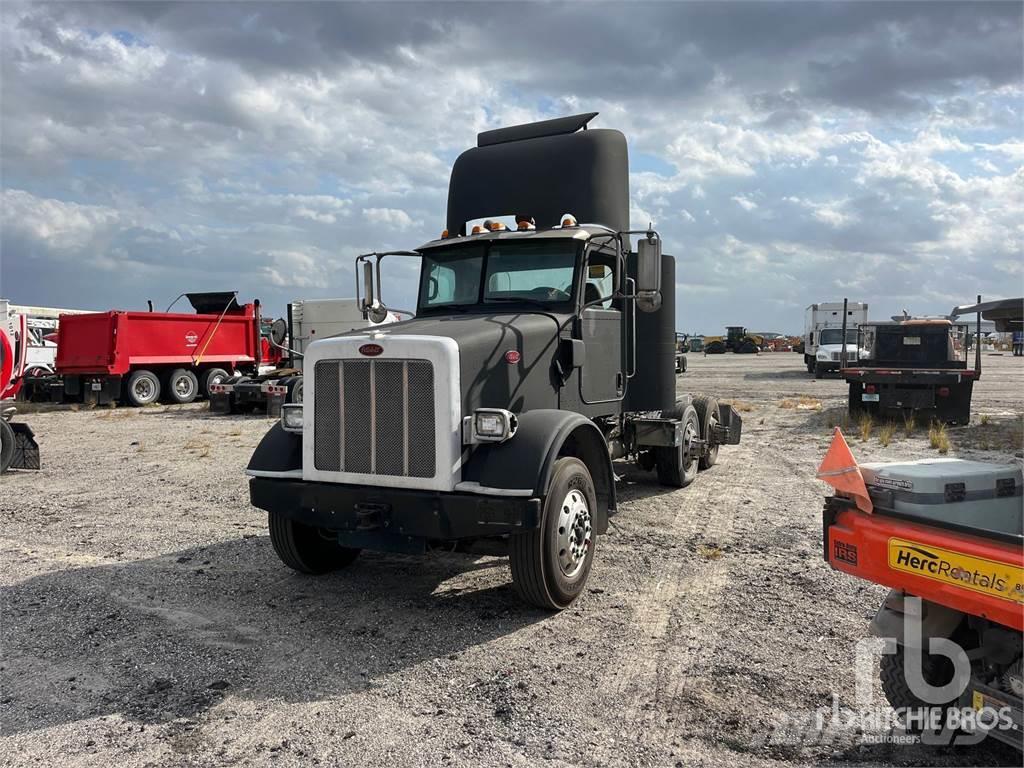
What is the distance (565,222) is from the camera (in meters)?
6.35

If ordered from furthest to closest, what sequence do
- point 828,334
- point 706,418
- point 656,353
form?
point 828,334
point 706,418
point 656,353

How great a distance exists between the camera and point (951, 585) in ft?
9.14

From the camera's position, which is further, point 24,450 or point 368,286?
point 24,450

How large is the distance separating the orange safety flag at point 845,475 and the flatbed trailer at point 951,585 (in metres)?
0.06

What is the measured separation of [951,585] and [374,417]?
10.5 ft

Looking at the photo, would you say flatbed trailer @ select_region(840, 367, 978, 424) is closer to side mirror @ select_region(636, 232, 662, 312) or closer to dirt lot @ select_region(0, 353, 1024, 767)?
dirt lot @ select_region(0, 353, 1024, 767)

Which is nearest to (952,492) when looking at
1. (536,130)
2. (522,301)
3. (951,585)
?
(951,585)

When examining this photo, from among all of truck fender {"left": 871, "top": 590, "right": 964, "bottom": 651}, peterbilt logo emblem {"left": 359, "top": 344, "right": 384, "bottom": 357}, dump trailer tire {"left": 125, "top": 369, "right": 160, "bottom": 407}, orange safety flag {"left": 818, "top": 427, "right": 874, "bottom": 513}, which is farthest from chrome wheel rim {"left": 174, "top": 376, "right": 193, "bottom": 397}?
truck fender {"left": 871, "top": 590, "right": 964, "bottom": 651}

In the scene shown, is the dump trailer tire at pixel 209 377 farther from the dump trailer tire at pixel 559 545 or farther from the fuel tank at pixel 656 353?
the dump trailer tire at pixel 559 545

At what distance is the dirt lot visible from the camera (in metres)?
3.33

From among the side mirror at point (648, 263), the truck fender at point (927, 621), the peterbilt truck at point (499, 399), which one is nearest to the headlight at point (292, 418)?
the peterbilt truck at point (499, 399)

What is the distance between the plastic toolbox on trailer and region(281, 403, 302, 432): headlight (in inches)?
141

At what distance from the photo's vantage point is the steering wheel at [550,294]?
6.04m

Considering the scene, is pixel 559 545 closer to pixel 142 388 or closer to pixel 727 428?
pixel 727 428
